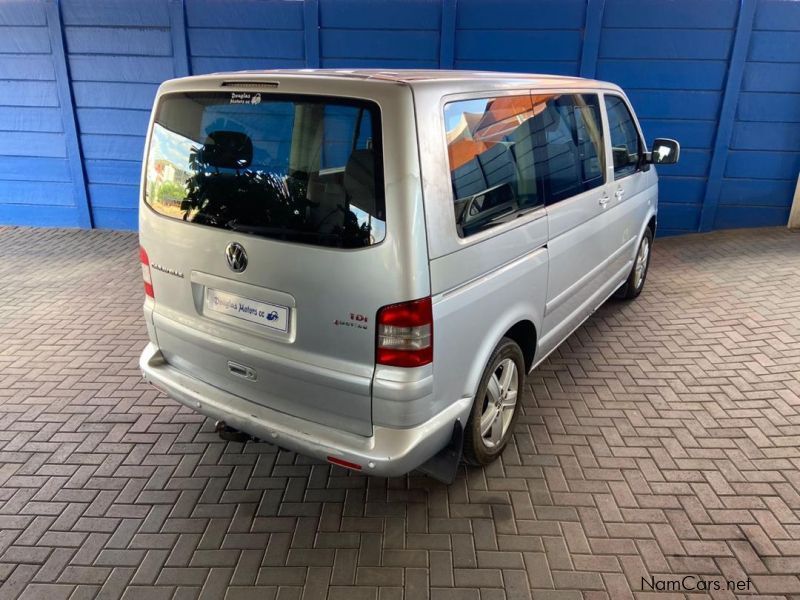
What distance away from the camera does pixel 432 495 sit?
2930 mm

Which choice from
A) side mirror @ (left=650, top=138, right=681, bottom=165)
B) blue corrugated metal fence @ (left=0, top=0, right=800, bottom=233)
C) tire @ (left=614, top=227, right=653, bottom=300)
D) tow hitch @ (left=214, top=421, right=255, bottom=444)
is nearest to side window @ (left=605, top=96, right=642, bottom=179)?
side mirror @ (left=650, top=138, right=681, bottom=165)

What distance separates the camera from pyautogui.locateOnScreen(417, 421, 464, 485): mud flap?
2611 millimetres

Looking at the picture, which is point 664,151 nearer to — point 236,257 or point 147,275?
point 236,257

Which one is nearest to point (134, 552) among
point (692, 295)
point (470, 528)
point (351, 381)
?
point (351, 381)

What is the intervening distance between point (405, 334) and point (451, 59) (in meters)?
5.57

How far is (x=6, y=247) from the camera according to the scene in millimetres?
7172

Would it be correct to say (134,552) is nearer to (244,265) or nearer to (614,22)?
(244,265)

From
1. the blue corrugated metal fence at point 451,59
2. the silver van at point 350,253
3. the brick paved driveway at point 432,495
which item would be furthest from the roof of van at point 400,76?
the blue corrugated metal fence at point 451,59

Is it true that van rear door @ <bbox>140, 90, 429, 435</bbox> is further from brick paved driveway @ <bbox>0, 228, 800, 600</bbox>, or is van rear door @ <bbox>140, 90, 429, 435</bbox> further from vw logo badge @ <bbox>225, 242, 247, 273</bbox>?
brick paved driveway @ <bbox>0, 228, 800, 600</bbox>

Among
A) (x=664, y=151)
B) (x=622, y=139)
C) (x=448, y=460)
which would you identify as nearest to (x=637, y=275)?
(x=664, y=151)

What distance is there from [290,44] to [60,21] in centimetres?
289

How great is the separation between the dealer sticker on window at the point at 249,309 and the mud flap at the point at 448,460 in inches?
35.1

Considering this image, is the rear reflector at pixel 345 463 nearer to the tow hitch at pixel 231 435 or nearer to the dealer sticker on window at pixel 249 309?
the dealer sticker on window at pixel 249 309

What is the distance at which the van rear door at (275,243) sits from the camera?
2.19 meters
